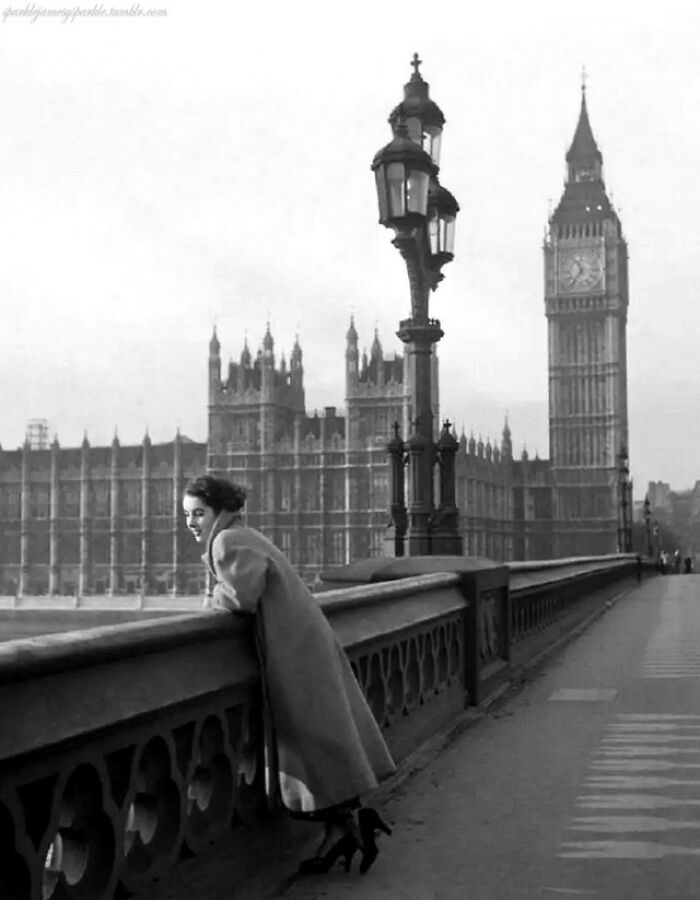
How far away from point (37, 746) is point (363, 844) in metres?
1.84

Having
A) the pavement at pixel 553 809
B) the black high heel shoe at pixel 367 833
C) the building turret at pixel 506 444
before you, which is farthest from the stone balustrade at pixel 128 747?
the building turret at pixel 506 444

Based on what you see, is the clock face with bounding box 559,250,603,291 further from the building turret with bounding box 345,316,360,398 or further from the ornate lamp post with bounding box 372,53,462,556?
the ornate lamp post with bounding box 372,53,462,556

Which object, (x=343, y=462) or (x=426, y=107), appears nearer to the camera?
(x=426, y=107)

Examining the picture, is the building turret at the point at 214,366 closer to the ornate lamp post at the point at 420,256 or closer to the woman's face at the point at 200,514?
the ornate lamp post at the point at 420,256

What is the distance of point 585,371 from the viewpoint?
352ft

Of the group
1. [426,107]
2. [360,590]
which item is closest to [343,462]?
[426,107]

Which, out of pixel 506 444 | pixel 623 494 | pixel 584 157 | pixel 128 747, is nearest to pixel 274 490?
pixel 506 444

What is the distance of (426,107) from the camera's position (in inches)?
448

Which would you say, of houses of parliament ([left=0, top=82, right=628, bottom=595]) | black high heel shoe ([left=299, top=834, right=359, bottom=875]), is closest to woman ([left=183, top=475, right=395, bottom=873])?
black high heel shoe ([left=299, top=834, right=359, bottom=875])

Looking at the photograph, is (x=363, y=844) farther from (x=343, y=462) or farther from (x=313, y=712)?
(x=343, y=462)

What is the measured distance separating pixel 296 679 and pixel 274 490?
274 feet

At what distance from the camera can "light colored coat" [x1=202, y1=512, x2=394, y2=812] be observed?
381 cm

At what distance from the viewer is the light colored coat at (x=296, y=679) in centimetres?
381

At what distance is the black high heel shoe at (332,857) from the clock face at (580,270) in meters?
105
